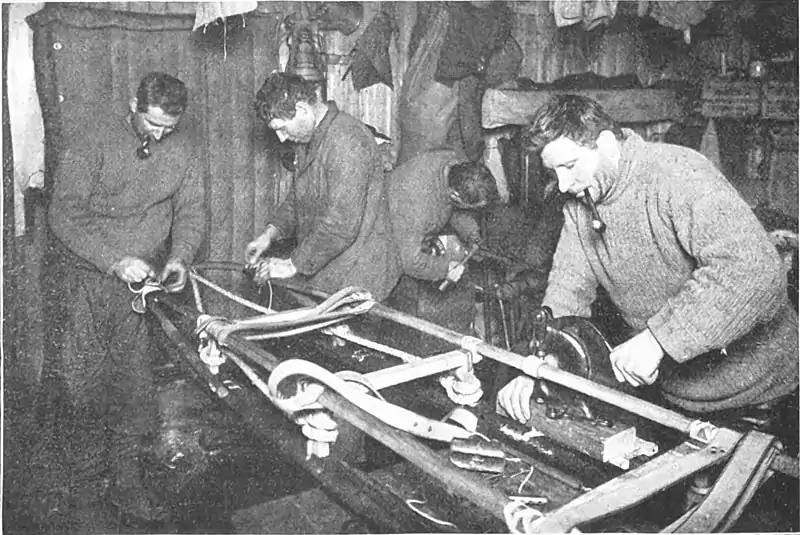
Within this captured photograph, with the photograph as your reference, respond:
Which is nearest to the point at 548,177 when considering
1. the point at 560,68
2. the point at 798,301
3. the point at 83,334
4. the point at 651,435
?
the point at 560,68

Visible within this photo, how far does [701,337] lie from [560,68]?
9.08 feet

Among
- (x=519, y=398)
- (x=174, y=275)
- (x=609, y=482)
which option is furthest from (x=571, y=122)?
(x=174, y=275)

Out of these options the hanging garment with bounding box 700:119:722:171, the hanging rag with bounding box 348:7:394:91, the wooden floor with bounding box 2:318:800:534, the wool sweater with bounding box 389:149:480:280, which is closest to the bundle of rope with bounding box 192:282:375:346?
the wooden floor with bounding box 2:318:800:534

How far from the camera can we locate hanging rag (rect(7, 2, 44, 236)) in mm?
3111

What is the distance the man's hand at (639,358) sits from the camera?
178 cm

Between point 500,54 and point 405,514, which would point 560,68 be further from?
point 405,514

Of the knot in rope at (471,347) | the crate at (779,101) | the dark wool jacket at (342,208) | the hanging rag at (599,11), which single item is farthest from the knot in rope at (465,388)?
the crate at (779,101)

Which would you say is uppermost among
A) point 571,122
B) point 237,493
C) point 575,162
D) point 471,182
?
point 571,122

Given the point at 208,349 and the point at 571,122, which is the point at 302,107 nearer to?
the point at 208,349

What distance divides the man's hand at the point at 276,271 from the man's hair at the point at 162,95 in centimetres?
80

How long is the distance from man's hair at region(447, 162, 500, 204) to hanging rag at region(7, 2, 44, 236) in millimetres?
1977

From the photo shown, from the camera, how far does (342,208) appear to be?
3.00m

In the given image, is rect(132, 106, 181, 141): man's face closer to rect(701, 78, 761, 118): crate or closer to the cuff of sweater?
the cuff of sweater

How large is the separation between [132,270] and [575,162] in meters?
1.84
